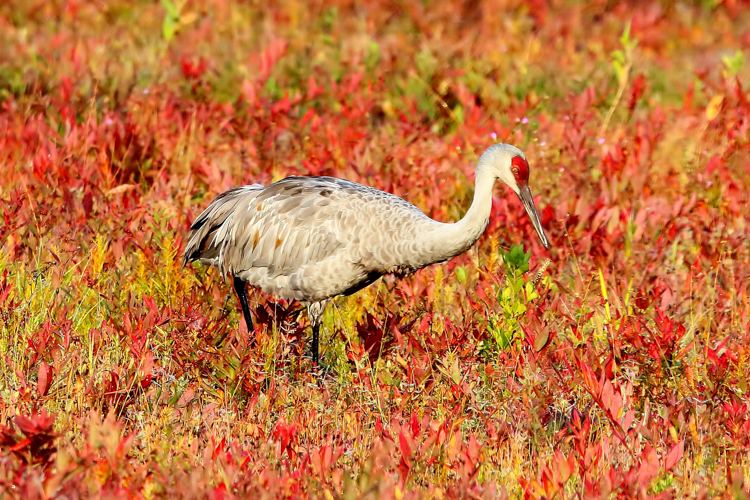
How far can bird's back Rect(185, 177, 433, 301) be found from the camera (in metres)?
5.06

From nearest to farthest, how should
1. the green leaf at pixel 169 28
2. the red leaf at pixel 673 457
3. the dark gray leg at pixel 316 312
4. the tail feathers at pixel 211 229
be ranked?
the red leaf at pixel 673 457
the dark gray leg at pixel 316 312
the tail feathers at pixel 211 229
the green leaf at pixel 169 28

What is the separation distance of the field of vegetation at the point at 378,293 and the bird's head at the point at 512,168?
1.04 ft

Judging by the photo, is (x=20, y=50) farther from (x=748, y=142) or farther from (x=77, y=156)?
(x=748, y=142)

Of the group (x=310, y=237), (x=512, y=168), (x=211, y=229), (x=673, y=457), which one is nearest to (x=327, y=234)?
(x=310, y=237)

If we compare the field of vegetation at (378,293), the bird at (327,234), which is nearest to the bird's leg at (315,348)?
the bird at (327,234)

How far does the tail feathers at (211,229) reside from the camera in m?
5.71

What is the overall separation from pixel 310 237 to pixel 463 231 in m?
0.90

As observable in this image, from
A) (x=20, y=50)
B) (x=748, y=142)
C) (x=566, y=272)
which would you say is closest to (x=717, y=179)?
(x=748, y=142)

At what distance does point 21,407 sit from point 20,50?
20.8 ft

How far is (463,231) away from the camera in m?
4.82

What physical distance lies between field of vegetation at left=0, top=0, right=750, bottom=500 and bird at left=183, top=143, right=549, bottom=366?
7.4 inches

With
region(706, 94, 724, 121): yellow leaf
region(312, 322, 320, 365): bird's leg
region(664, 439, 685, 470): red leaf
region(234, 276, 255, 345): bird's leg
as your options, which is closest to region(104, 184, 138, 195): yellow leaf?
region(234, 276, 255, 345): bird's leg

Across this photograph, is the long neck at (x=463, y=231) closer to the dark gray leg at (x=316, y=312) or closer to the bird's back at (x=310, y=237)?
the bird's back at (x=310, y=237)

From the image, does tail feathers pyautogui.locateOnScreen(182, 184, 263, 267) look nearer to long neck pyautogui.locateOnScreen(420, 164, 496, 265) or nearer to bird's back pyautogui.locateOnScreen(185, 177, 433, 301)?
bird's back pyautogui.locateOnScreen(185, 177, 433, 301)
